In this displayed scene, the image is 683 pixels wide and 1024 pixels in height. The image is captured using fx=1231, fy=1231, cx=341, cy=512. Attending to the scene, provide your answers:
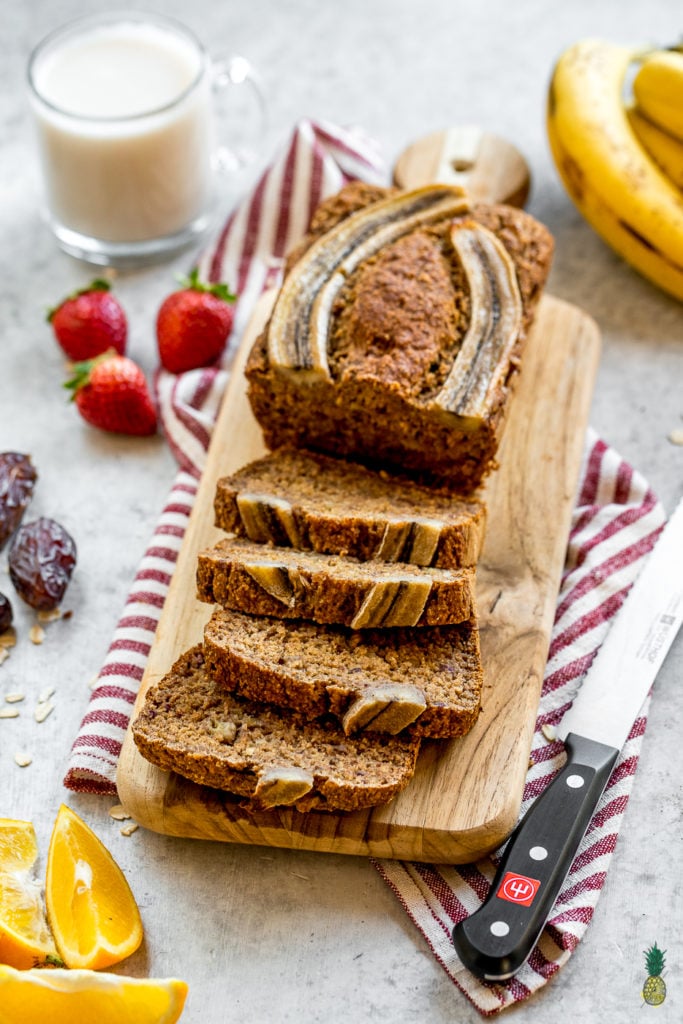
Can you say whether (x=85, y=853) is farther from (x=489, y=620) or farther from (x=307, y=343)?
(x=307, y=343)

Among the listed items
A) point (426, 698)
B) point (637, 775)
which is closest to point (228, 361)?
point (426, 698)

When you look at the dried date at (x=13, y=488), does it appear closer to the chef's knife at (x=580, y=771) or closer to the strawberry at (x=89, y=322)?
the strawberry at (x=89, y=322)

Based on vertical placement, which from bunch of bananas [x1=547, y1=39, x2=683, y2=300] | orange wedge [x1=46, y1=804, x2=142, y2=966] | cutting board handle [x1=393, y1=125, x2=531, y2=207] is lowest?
orange wedge [x1=46, y1=804, x2=142, y2=966]

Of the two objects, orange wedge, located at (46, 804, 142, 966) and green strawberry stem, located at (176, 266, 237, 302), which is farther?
green strawberry stem, located at (176, 266, 237, 302)

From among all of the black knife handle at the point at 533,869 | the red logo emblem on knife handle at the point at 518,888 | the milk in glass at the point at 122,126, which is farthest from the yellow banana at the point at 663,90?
the red logo emblem on knife handle at the point at 518,888

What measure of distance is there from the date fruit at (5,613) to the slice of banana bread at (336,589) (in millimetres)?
678

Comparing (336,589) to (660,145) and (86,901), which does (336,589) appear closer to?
(86,901)

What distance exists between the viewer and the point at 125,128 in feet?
14.4

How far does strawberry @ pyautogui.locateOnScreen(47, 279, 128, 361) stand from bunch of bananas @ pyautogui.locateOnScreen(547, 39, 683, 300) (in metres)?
1.73

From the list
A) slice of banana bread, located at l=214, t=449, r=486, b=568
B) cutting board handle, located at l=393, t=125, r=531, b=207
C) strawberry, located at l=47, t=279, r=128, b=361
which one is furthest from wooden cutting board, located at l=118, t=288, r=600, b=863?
cutting board handle, located at l=393, t=125, r=531, b=207

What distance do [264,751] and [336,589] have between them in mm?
447

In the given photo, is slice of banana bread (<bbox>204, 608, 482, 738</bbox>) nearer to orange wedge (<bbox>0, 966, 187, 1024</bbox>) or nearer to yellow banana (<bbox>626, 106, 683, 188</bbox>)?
orange wedge (<bbox>0, 966, 187, 1024</bbox>)

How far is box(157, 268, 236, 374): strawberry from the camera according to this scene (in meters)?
4.26

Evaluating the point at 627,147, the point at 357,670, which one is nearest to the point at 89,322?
the point at 357,670
